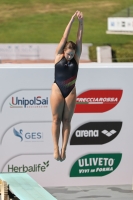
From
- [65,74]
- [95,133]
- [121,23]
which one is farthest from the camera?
[121,23]

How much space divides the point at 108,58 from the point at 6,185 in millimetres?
16478

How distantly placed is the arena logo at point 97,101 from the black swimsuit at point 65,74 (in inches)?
107

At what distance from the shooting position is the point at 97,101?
12047 mm

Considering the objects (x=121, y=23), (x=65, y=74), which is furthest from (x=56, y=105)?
(x=121, y=23)

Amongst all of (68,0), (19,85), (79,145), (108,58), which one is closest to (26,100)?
(19,85)

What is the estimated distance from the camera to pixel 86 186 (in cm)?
1223

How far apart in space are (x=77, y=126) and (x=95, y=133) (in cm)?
42

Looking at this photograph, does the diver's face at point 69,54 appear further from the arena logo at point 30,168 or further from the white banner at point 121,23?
the white banner at point 121,23

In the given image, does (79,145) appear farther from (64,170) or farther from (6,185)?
(6,185)

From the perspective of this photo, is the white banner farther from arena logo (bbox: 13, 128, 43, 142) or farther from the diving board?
the diving board

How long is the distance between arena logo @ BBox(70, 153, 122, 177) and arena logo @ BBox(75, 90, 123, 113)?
98 centimetres

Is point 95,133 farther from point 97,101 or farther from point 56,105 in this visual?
point 56,105

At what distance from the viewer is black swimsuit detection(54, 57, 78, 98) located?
9.01 meters

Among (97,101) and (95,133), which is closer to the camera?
(97,101)
